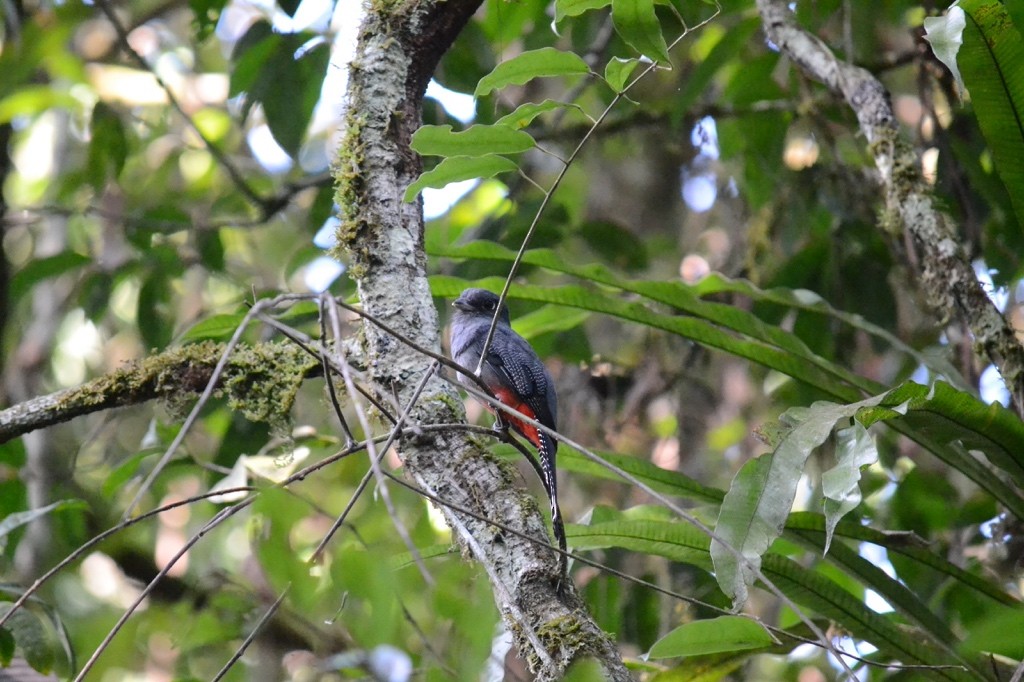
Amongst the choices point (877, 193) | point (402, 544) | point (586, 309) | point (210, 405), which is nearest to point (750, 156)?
point (877, 193)

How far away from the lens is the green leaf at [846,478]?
203 centimetres

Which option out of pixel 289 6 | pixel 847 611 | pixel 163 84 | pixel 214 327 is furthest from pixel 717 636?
pixel 163 84

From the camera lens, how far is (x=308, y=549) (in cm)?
368

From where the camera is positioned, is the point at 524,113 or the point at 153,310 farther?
the point at 153,310

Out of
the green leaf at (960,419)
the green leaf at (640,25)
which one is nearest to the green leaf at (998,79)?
the green leaf at (960,419)

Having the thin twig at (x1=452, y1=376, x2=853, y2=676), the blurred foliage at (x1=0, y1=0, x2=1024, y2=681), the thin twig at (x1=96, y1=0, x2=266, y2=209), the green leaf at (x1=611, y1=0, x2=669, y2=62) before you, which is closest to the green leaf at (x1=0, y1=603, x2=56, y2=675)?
the blurred foliage at (x1=0, y1=0, x2=1024, y2=681)

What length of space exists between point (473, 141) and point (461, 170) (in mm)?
76

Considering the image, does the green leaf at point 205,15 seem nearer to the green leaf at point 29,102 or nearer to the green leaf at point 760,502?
the green leaf at point 29,102

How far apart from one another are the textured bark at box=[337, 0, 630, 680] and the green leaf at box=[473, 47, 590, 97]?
44 centimetres

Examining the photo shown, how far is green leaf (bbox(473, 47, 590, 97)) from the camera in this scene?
2.18m

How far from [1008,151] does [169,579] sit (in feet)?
13.7

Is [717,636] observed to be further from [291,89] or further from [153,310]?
[153,310]

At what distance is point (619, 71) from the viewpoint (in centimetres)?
213

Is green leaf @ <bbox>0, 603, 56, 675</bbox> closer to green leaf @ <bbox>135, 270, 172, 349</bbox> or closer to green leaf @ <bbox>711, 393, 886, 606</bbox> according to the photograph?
green leaf @ <bbox>135, 270, 172, 349</bbox>
